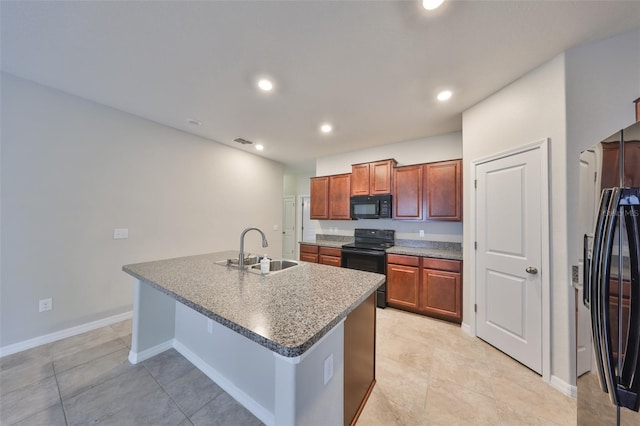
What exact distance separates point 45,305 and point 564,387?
15.7ft

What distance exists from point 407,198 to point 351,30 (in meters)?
2.42

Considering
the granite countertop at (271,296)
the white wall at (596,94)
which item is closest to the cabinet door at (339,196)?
the granite countertop at (271,296)

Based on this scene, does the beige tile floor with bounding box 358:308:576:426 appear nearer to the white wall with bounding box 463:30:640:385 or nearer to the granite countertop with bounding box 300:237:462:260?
the white wall with bounding box 463:30:640:385

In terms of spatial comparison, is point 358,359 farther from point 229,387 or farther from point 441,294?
point 441,294

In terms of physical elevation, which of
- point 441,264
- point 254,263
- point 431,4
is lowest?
point 441,264

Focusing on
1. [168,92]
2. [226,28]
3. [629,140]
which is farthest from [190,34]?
[629,140]

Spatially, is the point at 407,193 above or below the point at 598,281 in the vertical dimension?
above

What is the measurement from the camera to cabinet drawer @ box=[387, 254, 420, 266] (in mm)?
3019

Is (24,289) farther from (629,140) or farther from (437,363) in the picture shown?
(629,140)

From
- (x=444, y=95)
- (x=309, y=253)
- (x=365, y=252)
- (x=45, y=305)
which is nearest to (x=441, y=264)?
(x=365, y=252)

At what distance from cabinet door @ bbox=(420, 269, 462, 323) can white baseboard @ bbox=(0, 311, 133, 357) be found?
3.90 meters

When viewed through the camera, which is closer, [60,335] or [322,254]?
[60,335]

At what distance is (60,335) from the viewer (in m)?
2.35

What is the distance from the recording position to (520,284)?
2.02 metres
